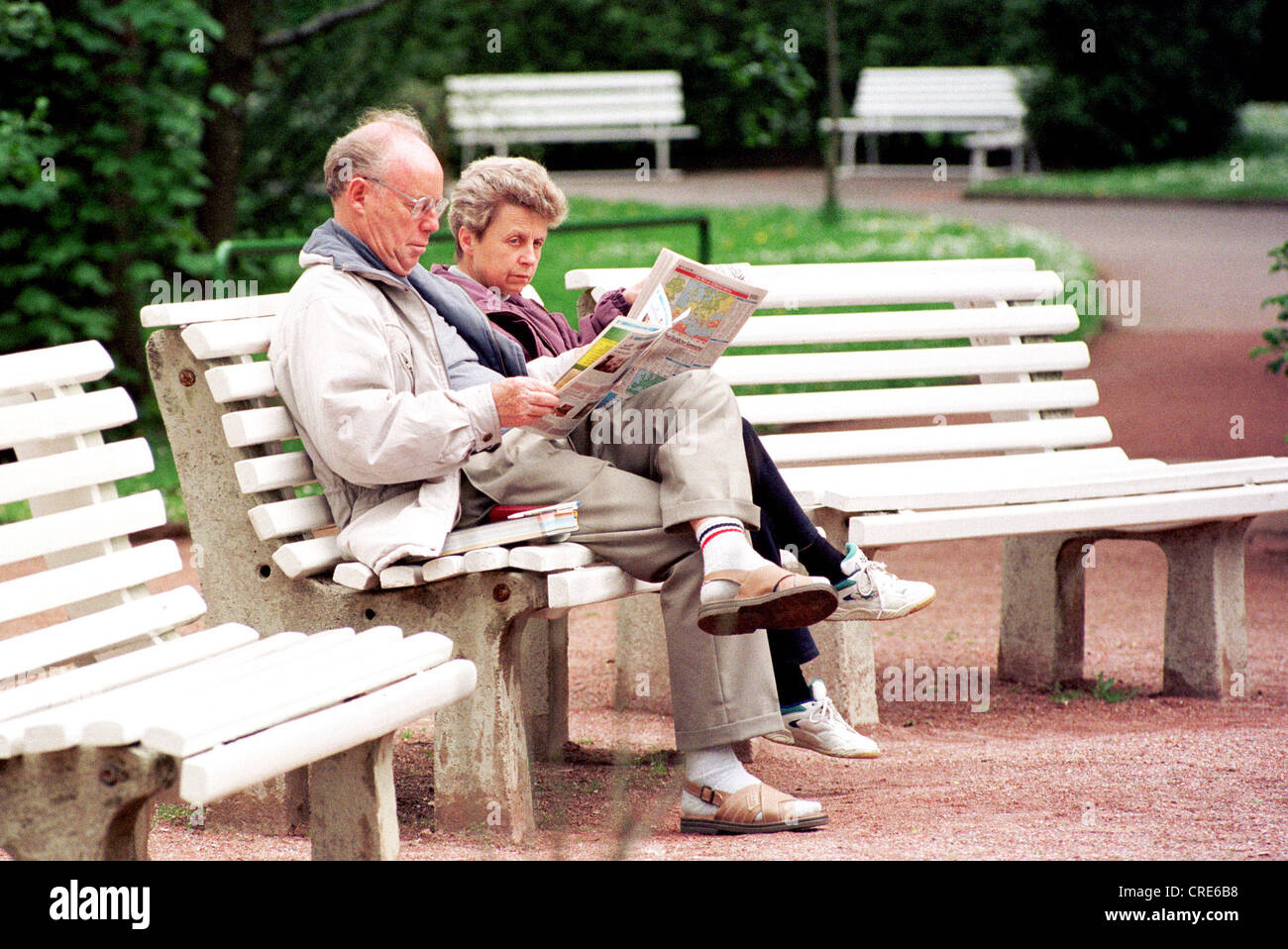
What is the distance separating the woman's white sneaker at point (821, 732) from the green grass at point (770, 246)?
15.5 feet

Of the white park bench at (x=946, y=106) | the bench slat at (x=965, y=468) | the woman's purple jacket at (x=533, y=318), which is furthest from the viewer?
the white park bench at (x=946, y=106)

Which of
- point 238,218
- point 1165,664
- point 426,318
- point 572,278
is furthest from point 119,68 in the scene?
point 1165,664

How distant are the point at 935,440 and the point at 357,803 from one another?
2375 mm

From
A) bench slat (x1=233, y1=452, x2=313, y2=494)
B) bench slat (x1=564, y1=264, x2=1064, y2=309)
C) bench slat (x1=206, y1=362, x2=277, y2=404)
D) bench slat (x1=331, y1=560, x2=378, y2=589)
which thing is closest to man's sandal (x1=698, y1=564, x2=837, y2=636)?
bench slat (x1=331, y1=560, x2=378, y2=589)

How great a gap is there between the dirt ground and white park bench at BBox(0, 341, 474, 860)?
0.39m

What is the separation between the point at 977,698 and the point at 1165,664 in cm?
55

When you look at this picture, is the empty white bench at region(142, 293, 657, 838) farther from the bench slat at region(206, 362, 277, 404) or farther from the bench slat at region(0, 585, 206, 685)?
the bench slat at region(0, 585, 206, 685)

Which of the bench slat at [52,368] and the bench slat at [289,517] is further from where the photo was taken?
the bench slat at [289,517]

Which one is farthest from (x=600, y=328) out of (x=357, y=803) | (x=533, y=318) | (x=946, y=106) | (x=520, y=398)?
(x=946, y=106)

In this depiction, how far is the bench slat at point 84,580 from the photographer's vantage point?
2971mm

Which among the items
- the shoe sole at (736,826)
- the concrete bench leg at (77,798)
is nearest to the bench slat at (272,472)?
the concrete bench leg at (77,798)

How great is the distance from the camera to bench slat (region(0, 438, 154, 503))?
3078mm

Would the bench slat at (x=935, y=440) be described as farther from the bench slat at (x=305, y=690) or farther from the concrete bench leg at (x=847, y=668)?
the bench slat at (x=305, y=690)

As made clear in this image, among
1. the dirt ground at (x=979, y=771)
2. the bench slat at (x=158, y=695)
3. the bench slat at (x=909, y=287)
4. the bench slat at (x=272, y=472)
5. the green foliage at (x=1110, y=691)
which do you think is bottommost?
the green foliage at (x=1110, y=691)
